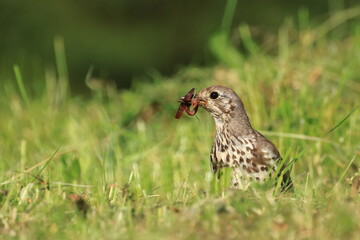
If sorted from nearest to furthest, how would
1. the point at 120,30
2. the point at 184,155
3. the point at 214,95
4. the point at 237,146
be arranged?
the point at 237,146 → the point at 214,95 → the point at 184,155 → the point at 120,30

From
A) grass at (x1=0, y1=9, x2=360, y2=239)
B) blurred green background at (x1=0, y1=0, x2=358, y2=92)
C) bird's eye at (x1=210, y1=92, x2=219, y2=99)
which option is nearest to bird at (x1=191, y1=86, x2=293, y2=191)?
bird's eye at (x1=210, y1=92, x2=219, y2=99)

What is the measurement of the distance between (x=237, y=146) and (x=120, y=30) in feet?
33.7

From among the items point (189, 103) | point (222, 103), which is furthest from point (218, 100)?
point (189, 103)

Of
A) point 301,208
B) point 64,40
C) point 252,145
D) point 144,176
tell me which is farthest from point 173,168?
point 64,40

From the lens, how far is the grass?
3.55m

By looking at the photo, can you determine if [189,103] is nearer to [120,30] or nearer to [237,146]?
[237,146]

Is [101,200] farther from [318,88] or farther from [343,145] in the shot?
[318,88]

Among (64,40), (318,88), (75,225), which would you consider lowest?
(75,225)

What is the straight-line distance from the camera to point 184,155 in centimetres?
603

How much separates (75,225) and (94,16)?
11727mm

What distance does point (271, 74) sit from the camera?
6.89 meters

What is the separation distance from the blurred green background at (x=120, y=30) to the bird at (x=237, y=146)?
836 cm

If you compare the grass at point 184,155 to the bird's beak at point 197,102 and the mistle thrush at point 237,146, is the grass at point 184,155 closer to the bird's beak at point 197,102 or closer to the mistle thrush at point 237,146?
the mistle thrush at point 237,146

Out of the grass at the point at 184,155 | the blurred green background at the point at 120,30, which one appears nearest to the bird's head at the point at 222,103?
the grass at the point at 184,155
